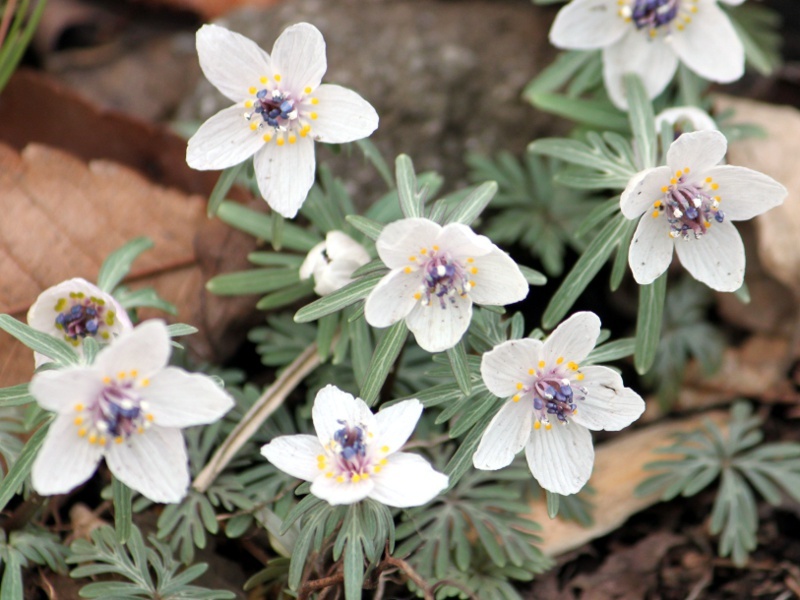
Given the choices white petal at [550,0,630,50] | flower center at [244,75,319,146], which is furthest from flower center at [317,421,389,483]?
white petal at [550,0,630,50]

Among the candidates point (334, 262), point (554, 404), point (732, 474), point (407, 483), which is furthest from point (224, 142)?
point (732, 474)

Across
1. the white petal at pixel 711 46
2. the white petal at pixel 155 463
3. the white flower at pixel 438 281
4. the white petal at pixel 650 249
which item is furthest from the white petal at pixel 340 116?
the white petal at pixel 711 46

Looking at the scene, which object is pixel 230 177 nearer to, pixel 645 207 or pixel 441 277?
pixel 441 277

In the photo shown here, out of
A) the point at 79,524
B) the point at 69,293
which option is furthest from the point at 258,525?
the point at 69,293

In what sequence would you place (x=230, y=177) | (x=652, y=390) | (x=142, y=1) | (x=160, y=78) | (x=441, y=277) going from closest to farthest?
(x=441, y=277)
(x=230, y=177)
(x=652, y=390)
(x=160, y=78)
(x=142, y=1)

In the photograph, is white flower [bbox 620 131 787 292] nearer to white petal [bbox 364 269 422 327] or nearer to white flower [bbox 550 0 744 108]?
white petal [bbox 364 269 422 327]
